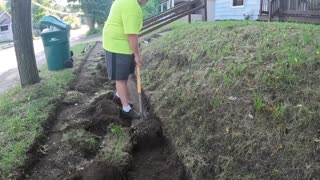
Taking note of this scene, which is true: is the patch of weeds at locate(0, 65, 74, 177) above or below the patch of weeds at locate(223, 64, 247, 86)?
below

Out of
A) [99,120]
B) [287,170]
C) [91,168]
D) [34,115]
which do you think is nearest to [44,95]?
[34,115]

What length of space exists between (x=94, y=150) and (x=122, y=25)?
1779 mm

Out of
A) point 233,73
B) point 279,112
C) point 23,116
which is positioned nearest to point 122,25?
point 233,73

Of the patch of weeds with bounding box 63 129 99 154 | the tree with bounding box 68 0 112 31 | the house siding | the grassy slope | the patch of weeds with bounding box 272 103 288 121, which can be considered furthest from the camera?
the tree with bounding box 68 0 112 31

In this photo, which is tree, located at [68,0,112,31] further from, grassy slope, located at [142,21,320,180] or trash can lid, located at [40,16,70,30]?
grassy slope, located at [142,21,320,180]

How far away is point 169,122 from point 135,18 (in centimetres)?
146

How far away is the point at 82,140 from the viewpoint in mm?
4066

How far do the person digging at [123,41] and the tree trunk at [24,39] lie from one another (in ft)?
8.47

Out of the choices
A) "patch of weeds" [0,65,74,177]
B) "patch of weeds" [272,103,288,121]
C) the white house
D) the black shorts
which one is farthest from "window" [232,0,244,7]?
the white house

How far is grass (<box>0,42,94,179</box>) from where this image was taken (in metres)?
3.62

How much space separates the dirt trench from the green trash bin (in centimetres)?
355

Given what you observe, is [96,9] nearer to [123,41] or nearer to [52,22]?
[52,22]

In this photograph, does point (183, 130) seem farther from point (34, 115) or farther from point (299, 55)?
point (34, 115)

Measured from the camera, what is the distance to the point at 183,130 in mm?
3957
